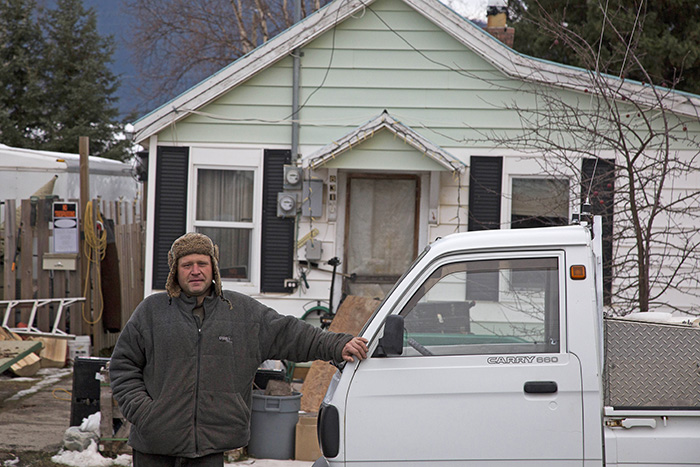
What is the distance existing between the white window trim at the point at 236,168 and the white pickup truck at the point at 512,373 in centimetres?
546

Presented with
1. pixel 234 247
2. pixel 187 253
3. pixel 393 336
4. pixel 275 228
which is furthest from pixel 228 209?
pixel 393 336

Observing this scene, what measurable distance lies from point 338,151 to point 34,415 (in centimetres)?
417

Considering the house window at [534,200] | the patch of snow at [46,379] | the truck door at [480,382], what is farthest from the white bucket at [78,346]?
the truck door at [480,382]

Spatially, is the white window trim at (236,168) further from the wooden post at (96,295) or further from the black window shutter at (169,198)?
the wooden post at (96,295)

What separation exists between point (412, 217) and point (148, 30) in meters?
15.1

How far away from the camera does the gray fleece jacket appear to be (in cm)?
351

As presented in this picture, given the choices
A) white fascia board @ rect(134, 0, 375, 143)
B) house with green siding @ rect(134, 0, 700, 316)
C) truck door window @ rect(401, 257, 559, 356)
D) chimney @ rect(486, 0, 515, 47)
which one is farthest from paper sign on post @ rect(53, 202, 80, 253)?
truck door window @ rect(401, 257, 559, 356)

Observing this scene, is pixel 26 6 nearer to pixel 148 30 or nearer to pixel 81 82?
pixel 81 82

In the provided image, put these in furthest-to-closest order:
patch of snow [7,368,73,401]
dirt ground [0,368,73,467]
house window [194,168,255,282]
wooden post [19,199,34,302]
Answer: wooden post [19,199,34,302] → house window [194,168,255,282] → patch of snow [7,368,73,401] → dirt ground [0,368,73,467]

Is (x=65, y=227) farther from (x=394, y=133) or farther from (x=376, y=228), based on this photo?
(x=394, y=133)

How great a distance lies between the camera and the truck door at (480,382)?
11.6ft

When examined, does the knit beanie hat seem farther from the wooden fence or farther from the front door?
the wooden fence

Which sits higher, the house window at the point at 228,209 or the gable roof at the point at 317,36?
the gable roof at the point at 317,36

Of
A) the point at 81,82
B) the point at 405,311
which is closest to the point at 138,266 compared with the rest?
the point at 405,311
